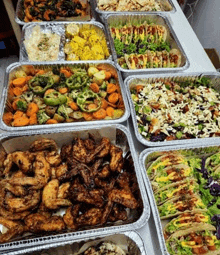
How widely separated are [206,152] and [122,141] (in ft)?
2.88

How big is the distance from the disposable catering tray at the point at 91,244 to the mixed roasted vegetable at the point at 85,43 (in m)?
2.23

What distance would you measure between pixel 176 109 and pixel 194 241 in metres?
1.41

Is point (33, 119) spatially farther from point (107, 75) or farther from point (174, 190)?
point (174, 190)

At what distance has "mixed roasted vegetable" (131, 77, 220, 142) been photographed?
2457 mm

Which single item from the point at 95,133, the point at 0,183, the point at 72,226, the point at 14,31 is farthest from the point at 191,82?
the point at 14,31

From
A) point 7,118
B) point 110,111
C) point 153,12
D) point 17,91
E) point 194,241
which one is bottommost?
point 194,241

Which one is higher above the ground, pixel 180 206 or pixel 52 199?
pixel 52 199

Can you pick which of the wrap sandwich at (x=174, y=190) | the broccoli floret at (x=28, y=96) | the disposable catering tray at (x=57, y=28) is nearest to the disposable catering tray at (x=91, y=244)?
the wrap sandwich at (x=174, y=190)

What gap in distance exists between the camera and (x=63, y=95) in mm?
2547

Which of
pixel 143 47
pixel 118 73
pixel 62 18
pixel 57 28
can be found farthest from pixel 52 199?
pixel 62 18

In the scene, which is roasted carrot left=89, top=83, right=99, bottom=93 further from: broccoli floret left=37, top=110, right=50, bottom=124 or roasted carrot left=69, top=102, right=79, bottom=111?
broccoli floret left=37, top=110, right=50, bottom=124

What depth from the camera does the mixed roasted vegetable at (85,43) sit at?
3104 mm

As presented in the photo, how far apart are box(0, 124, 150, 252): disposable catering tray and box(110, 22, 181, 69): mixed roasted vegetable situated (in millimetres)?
1133

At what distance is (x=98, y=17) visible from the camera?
390 cm
